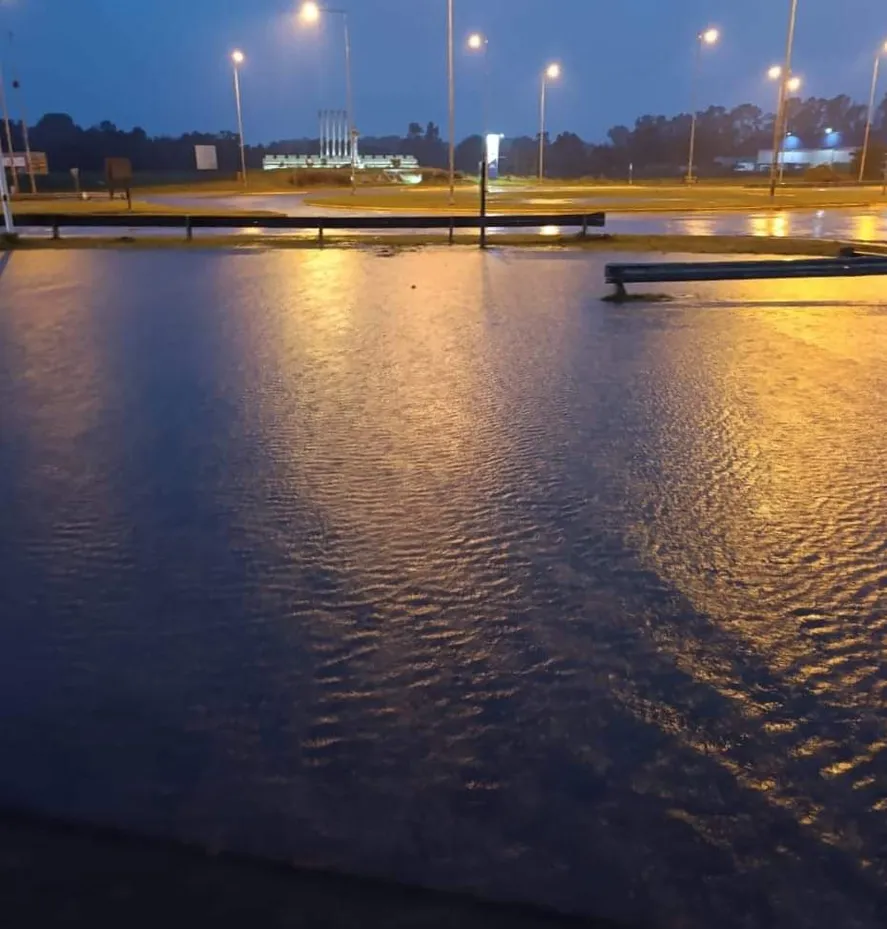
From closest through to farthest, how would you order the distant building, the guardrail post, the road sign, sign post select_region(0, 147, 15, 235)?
the guardrail post
sign post select_region(0, 147, 15, 235)
the road sign
the distant building

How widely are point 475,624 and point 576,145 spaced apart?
497 ft

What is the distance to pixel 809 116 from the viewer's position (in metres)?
184

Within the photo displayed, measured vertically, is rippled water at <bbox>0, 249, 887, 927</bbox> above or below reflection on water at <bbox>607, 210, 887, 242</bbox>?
above

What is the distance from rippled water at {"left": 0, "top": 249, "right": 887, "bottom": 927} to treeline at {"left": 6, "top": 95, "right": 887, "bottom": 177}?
3196 inches

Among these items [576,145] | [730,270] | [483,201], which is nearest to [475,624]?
[730,270]

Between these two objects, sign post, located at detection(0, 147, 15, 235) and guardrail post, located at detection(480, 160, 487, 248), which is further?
sign post, located at detection(0, 147, 15, 235)

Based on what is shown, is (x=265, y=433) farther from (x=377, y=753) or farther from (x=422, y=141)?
(x=422, y=141)

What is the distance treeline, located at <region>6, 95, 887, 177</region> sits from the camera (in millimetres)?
109875

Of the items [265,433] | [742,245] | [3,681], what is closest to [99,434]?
[265,433]

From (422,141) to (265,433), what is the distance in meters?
168

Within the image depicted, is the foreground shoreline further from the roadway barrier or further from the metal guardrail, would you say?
the roadway barrier

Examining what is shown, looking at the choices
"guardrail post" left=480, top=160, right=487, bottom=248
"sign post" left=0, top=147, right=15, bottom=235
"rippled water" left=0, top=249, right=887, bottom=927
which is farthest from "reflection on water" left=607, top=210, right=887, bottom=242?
"rippled water" left=0, top=249, right=887, bottom=927

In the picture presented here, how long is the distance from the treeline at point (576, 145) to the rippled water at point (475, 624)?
8117 centimetres

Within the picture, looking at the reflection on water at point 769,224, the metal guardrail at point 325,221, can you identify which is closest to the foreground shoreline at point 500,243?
the metal guardrail at point 325,221
